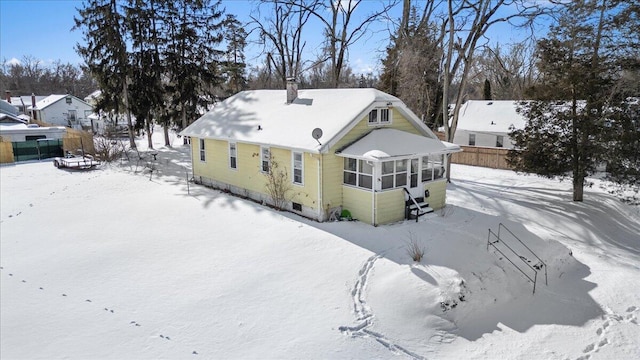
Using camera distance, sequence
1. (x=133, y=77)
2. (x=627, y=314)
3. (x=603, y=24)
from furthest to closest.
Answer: (x=133, y=77)
(x=603, y=24)
(x=627, y=314)

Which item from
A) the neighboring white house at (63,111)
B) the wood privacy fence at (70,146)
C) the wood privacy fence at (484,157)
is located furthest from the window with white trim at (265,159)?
the neighboring white house at (63,111)

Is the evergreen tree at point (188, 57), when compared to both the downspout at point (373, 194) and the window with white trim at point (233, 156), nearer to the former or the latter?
the window with white trim at point (233, 156)

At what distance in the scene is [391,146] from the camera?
46.8 ft

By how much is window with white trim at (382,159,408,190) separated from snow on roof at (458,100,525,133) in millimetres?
20044

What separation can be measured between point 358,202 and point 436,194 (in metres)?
3.67

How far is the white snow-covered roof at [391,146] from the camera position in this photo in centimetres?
1366

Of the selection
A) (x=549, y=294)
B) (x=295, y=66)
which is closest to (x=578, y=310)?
(x=549, y=294)

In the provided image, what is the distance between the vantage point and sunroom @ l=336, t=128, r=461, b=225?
545 inches

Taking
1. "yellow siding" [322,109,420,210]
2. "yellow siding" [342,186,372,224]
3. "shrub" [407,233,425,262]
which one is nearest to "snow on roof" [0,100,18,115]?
"yellow siding" [322,109,420,210]

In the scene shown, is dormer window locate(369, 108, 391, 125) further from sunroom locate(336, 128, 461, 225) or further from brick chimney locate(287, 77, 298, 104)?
brick chimney locate(287, 77, 298, 104)

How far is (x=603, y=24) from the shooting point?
16469 millimetres

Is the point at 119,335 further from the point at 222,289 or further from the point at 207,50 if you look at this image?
the point at 207,50

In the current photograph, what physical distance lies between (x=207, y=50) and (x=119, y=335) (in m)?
28.2

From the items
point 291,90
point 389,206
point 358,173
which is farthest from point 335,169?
point 291,90
